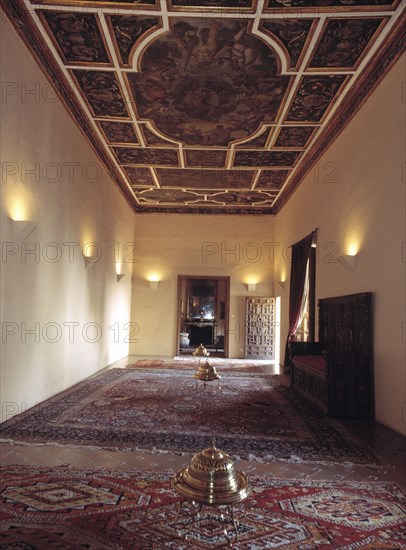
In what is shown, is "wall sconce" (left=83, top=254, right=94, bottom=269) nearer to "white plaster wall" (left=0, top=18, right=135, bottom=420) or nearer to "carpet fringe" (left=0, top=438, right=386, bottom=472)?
"white plaster wall" (left=0, top=18, right=135, bottom=420)

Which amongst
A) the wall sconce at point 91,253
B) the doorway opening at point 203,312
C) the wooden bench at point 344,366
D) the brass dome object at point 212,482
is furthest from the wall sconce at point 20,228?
the doorway opening at point 203,312

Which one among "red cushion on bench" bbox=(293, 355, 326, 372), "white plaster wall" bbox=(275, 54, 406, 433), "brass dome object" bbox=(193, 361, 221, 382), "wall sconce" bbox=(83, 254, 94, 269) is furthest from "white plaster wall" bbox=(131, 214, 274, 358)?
"brass dome object" bbox=(193, 361, 221, 382)

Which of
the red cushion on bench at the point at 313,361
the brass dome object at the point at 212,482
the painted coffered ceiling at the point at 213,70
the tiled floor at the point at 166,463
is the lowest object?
the tiled floor at the point at 166,463

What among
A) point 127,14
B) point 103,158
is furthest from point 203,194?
point 127,14

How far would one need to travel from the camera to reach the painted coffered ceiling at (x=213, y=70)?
15.9ft

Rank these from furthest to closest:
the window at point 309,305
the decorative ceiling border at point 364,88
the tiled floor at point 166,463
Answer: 1. the window at point 309,305
2. the decorative ceiling border at point 364,88
3. the tiled floor at point 166,463

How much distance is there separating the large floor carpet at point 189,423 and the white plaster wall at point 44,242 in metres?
0.56

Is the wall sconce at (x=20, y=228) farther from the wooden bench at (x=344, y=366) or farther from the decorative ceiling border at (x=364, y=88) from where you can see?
the decorative ceiling border at (x=364, y=88)

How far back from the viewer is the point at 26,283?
17.4 feet

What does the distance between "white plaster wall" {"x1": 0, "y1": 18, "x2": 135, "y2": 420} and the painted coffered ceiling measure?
53 cm

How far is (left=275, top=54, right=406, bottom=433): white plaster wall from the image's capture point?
16.1ft

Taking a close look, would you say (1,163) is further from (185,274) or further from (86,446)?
(185,274)

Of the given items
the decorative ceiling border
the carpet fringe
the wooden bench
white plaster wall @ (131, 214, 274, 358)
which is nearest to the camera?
the carpet fringe

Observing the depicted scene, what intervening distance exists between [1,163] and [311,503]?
4609 millimetres
